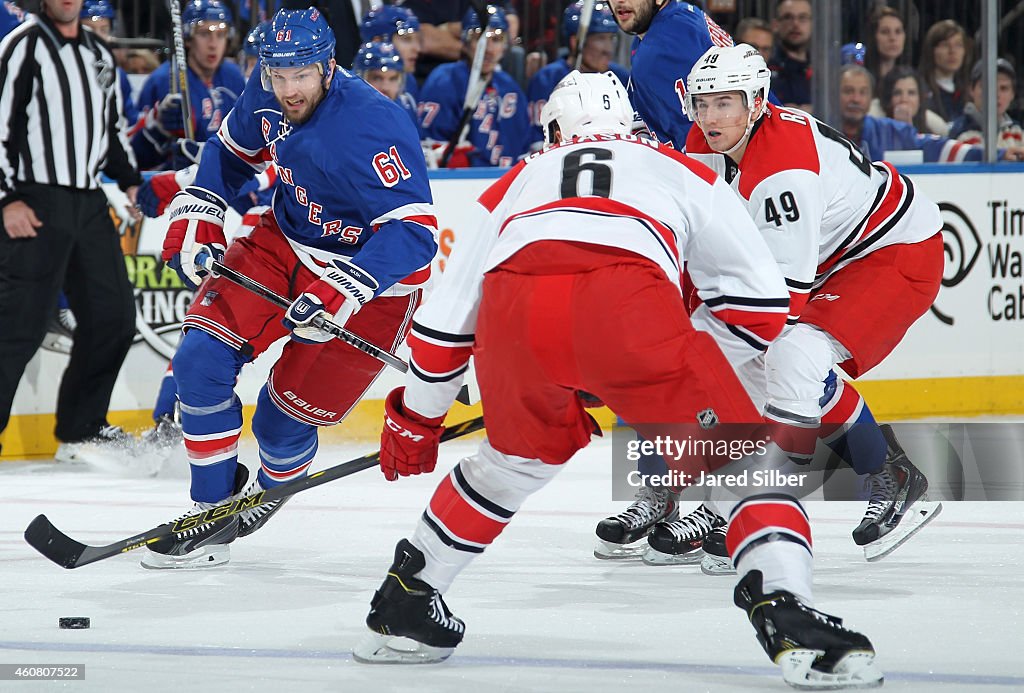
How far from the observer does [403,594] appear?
2.55m

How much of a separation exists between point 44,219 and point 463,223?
1480 mm

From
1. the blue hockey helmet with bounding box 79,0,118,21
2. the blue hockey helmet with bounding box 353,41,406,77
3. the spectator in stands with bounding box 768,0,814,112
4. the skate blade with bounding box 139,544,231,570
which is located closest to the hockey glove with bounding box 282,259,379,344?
the skate blade with bounding box 139,544,231,570

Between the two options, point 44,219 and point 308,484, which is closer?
point 308,484

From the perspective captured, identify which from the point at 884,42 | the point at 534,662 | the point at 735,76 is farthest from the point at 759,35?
the point at 534,662

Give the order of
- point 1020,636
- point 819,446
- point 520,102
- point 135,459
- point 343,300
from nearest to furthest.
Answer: point 1020,636, point 343,300, point 819,446, point 135,459, point 520,102

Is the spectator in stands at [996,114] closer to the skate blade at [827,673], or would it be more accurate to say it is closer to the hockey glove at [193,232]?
the hockey glove at [193,232]

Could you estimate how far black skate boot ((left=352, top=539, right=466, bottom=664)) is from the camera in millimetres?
2543

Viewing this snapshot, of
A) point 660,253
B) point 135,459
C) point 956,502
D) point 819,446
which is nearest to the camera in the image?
point 660,253

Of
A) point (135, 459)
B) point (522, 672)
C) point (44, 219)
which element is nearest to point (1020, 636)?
point (522, 672)

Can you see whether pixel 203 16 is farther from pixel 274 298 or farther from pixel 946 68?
pixel 946 68

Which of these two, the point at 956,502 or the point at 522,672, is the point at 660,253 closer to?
the point at 522,672

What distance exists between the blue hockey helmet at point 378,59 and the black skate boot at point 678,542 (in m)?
2.43

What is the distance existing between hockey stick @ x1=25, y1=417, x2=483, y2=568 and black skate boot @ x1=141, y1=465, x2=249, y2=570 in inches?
4.0

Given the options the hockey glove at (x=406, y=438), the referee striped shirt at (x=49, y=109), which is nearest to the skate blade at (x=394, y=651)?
the hockey glove at (x=406, y=438)
